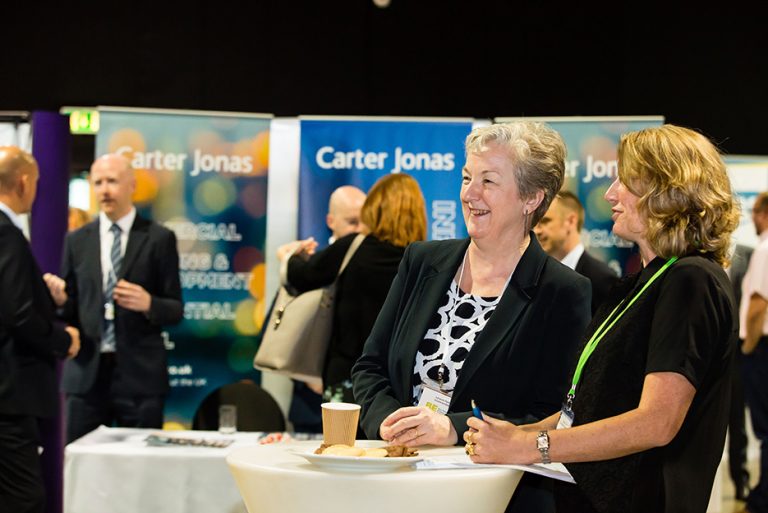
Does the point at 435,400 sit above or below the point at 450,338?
below

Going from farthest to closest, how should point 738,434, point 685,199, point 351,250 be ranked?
point 738,434, point 351,250, point 685,199

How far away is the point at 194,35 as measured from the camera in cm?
702

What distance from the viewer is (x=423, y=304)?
208cm

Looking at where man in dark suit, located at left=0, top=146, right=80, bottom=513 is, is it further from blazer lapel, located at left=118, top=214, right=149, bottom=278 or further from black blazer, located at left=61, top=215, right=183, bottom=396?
blazer lapel, located at left=118, top=214, right=149, bottom=278

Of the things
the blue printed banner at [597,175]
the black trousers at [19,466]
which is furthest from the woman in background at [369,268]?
the blue printed banner at [597,175]

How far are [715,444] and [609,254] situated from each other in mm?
3812

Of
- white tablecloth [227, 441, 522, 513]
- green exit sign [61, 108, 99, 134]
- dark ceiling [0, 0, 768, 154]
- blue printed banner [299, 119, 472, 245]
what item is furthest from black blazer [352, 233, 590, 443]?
dark ceiling [0, 0, 768, 154]

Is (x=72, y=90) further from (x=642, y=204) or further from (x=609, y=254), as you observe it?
(x=642, y=204)

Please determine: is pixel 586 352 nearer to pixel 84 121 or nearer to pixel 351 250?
pixel 351 250

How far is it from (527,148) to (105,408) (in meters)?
3.15

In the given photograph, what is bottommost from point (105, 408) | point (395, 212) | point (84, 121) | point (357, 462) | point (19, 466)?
point (19, 466)

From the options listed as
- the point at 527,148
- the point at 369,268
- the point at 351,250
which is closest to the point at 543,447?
the point at 527,148

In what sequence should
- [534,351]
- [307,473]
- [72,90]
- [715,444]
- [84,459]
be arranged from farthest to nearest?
[72,90]
[84,459]
[534,351]
[715,444]
[307,473]

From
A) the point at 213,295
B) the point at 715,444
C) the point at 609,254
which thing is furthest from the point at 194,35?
the point at 715,444
